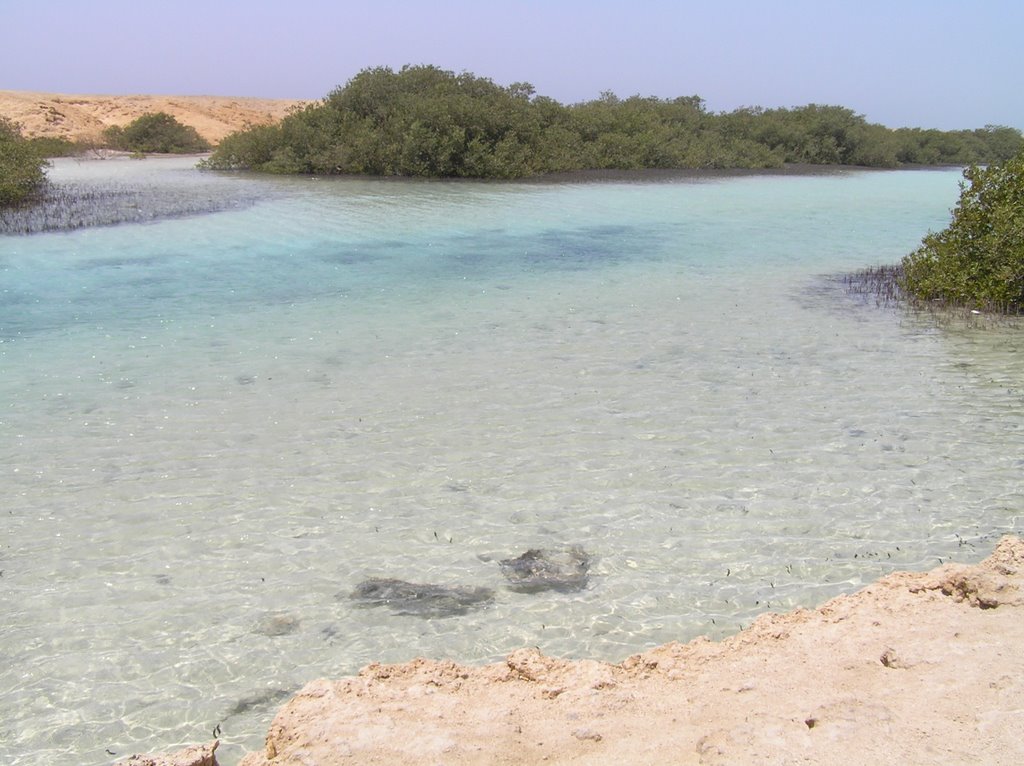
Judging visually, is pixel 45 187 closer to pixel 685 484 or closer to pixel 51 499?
pixel 51 499

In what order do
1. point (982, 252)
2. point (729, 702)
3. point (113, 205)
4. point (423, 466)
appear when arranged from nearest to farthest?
1. point (729, 702)
2. point (423, 466)
3. point (982, 252)
4. point (113, 205)

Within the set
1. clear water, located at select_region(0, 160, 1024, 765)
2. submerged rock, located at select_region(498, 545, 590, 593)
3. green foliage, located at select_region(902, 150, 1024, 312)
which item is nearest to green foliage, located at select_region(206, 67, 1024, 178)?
clear water, located at select_region(0, 160, 1024, 765)

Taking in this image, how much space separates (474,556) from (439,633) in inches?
31.0

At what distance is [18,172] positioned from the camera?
19766 millimetres

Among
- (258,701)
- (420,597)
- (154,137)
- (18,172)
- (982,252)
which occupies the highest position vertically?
(154,137)

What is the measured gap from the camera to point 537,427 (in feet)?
23.0

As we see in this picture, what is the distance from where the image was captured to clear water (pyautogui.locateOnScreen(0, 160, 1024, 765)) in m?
4.23

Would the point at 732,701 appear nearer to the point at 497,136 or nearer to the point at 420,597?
the point at 420,597

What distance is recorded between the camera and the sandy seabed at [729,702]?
295 cm

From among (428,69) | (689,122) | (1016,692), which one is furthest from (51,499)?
(689,122)

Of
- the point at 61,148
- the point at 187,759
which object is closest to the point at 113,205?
the point at 61,148

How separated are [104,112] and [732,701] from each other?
58.4m

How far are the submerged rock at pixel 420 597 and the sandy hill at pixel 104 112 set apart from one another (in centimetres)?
3876

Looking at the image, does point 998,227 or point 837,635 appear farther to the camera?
point 998,227
